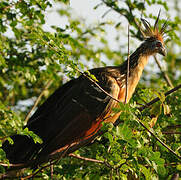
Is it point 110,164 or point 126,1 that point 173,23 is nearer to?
point 126,1

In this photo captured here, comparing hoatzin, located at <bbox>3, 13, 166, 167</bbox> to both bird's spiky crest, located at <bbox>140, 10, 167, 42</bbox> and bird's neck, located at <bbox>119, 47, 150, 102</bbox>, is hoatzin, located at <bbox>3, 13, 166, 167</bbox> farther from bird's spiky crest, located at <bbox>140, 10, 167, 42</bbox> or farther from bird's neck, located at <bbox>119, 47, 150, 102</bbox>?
bird's spiky crest, located at <bbox>140, 10, 167, 42</bbox>

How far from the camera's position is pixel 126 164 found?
106 inches

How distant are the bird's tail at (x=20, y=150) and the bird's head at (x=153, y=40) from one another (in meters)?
2.27

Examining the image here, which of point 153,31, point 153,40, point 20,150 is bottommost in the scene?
point 20,150

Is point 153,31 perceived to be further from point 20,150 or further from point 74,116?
point 20,150

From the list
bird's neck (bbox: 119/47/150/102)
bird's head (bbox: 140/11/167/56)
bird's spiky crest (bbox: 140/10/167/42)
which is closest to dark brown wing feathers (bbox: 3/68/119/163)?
bird's neck (bbox: 119/47/150/102)

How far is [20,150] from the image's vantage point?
3961mm

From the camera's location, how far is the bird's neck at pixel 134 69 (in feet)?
14.3

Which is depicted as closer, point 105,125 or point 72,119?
point 105,125

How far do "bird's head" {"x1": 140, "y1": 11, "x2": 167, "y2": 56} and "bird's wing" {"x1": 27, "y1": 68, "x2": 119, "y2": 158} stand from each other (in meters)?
0.96

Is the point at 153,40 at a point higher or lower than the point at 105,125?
higher

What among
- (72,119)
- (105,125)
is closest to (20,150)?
(72,119)

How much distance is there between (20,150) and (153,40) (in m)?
2.57

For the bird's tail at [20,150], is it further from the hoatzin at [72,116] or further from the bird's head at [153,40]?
the bird's head at [153,40]
